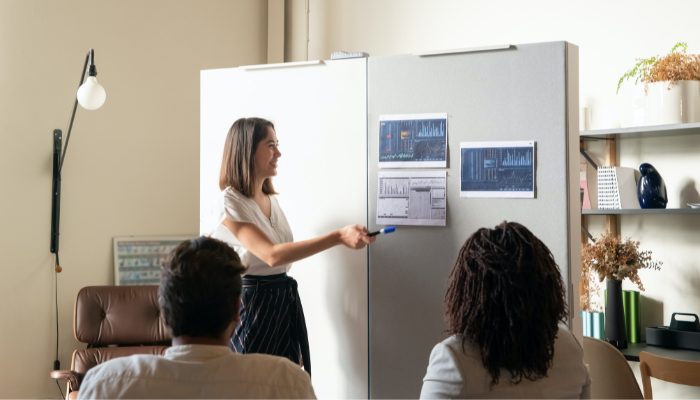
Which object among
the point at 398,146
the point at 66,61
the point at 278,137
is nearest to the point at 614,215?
the point at 398,146

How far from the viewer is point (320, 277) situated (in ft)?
7.77

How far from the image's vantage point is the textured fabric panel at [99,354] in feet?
9.77

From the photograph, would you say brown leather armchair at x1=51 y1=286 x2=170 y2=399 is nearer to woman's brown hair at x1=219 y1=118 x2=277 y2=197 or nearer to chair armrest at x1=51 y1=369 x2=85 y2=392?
chair armrest at x1=51 y1=369 x2=85 y2=392

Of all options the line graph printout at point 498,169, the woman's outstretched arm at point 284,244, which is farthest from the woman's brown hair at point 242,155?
the line graph printout at point 498,169

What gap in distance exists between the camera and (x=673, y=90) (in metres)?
2.69

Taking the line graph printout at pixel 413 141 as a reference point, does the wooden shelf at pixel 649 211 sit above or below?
below

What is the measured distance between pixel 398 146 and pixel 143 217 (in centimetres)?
203

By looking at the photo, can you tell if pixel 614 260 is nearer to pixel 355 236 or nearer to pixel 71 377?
pixel 355 236

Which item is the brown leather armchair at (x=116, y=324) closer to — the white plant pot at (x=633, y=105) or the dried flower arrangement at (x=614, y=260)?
the dried flower arrangement at (x=614, y=260)

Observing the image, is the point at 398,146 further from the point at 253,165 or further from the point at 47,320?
the point at 47,320

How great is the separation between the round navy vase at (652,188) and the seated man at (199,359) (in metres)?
2.19

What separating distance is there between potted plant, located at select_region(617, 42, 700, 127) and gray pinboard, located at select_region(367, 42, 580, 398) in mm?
914

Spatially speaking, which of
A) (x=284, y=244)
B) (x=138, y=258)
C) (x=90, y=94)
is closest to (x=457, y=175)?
(x=284, y=244)

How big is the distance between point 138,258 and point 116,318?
52cm
